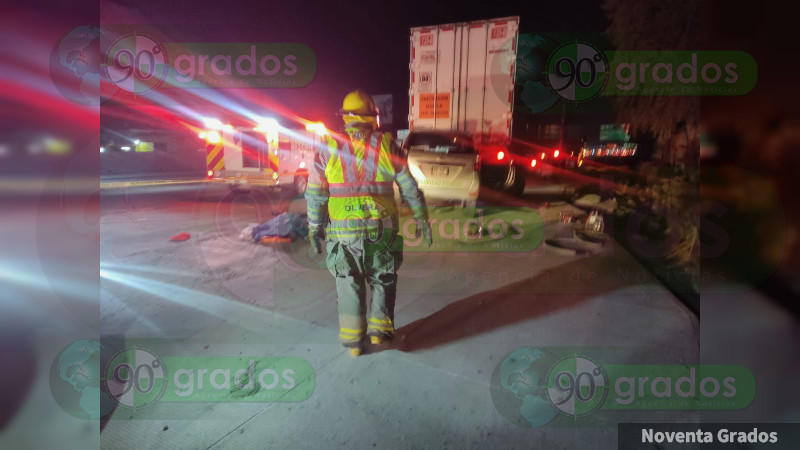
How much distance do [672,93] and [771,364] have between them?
3169mm

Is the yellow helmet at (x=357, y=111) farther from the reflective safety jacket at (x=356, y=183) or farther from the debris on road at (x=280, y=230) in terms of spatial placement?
the debris on road at (x=280, y=230)

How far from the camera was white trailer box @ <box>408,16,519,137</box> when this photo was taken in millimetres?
8461

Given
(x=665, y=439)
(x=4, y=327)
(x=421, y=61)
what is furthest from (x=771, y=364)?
(x=421, y=61)

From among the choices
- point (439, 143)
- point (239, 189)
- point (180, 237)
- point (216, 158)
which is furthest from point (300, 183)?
point (180, 237)

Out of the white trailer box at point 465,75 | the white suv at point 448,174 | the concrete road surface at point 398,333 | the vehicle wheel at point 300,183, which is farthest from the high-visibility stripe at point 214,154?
the white suv at point 448,174

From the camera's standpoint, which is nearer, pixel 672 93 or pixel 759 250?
pixel 759 250

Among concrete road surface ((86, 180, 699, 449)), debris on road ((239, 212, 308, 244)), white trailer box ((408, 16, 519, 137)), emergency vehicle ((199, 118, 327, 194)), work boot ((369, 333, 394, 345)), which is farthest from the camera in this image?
emergency vehicle ((199, 118, 327, 194))

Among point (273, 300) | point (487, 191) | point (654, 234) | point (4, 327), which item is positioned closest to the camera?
→ point (4, 327)

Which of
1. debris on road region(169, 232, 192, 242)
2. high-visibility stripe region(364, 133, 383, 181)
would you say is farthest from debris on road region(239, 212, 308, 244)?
high-visibility stripe region(364, 133, 383, 181)

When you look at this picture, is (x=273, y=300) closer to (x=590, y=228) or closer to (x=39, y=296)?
(x=39, y=296)

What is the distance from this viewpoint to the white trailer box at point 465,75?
8461mm

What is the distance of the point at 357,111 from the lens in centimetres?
308

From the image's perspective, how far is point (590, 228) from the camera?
6.50 meters

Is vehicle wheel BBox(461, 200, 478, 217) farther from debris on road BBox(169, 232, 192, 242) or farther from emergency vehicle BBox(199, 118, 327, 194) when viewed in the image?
debris on road BBox(169, 232, 192, 242)
